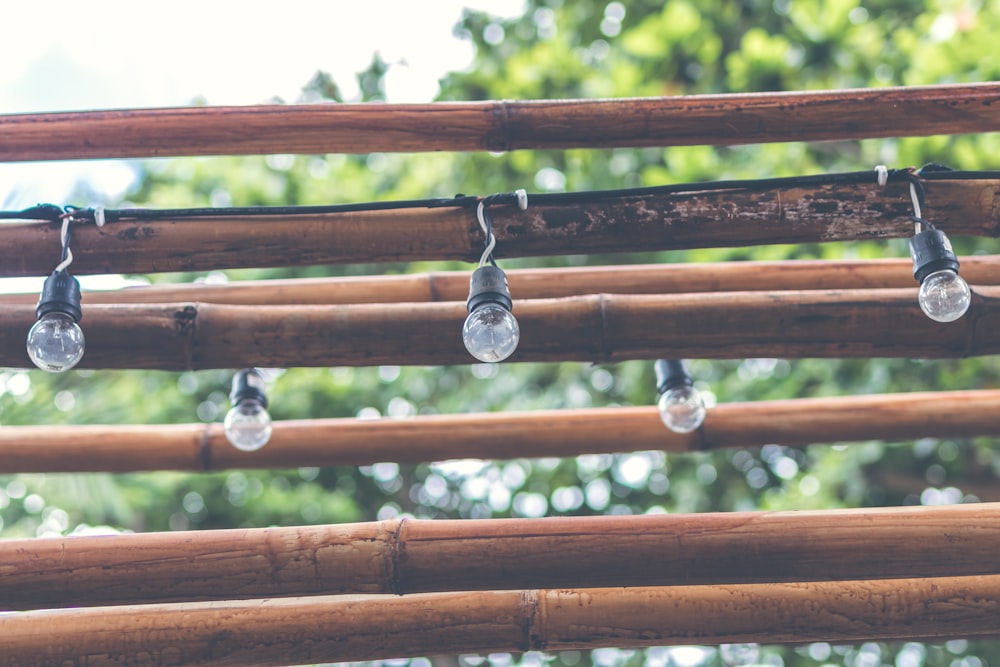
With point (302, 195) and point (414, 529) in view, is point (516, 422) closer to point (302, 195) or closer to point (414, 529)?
point (414, 529)

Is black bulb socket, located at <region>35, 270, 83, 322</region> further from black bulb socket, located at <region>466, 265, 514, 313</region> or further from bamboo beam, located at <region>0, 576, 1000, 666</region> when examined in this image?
Result: black bulb socket, located at <region>466, 265, 514, 313</region>

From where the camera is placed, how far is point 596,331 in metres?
1.45

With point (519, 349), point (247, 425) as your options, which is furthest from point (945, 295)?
point (247, 425)

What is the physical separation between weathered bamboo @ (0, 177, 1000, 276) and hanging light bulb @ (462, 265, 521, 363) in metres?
0.13

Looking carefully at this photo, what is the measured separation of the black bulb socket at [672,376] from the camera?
1.72 meters

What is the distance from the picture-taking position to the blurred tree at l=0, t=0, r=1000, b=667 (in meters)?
2.99

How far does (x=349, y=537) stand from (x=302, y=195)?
3.14m

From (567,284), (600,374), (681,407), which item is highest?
(600,374)

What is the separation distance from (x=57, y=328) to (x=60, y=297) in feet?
0.14

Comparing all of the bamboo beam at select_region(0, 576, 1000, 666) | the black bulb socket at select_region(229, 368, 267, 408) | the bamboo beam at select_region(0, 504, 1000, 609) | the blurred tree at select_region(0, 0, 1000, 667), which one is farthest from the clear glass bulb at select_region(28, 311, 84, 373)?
the blurred tree at select_region(0, 0, 1000, 667)

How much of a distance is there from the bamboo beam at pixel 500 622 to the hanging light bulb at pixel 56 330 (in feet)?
1.31

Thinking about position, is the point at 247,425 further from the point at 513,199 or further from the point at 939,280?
the point at 939,280

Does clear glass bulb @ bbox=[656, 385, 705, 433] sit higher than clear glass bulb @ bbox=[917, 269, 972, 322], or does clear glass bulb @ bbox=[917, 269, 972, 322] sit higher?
clear glass bulb @ bbox=[656, 385, 705, 433]

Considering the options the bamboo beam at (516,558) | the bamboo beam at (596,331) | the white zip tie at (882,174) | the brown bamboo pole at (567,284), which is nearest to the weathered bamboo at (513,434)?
the brown bamboo pole at (567,284)
